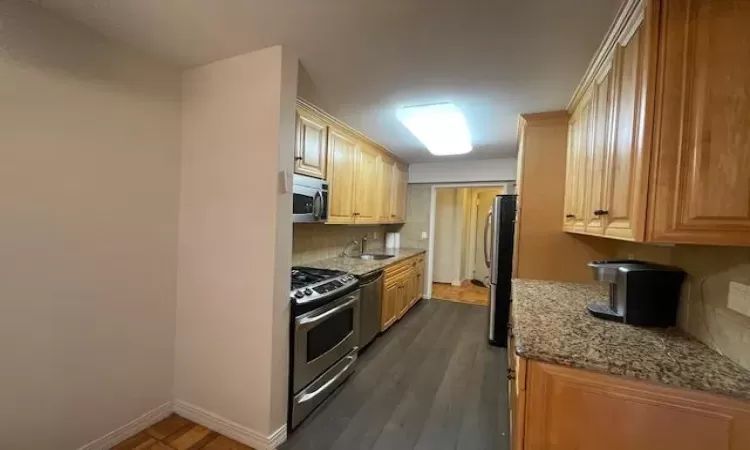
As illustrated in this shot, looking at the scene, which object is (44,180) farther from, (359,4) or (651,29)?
(651,29)

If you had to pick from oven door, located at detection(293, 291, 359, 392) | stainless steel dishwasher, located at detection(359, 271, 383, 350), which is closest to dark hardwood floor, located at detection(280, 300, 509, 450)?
stainless steel dishwasher, located at detection(359, 271, 383, 350)

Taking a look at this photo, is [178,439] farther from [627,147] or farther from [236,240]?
[627,147]

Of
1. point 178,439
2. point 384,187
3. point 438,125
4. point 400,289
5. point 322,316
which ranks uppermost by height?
point 438,125

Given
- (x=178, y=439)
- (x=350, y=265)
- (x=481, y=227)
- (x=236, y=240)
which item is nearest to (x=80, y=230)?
(x=236, y=240)

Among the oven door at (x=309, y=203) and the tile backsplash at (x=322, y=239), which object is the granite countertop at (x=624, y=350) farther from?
the tile backsplash at (x=322, y=239)

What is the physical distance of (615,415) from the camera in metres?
1.14

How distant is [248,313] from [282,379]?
46 cm

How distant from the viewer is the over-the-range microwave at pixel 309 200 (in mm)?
2504

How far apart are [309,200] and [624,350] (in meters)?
2.18

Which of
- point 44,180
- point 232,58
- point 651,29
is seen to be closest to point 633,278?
point 651,29

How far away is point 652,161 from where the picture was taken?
114 cm

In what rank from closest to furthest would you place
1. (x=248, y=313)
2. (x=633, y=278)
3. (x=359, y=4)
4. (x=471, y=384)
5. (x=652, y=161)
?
1. (x=652, y=161)
2. (x=359, y=4)
3. (x=633, y=278)
4. (x=248, y=313)
5. (x=471, y=384)

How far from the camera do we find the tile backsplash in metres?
3.30

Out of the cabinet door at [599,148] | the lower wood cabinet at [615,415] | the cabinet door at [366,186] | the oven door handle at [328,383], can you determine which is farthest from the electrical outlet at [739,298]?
the cabinet door at [366,186]
